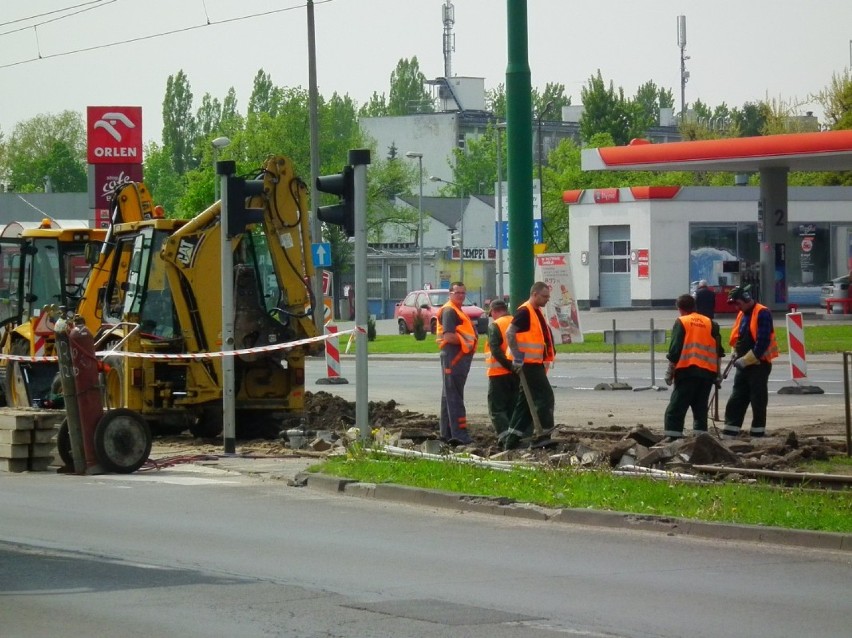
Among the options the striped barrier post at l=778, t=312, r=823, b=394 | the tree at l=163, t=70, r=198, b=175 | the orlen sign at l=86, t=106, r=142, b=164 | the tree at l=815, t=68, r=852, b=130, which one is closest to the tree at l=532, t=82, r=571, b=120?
the tree at l=163, t=70, r=198, b=175

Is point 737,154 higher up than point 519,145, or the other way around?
point 737,154

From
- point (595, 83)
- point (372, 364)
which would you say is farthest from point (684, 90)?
point (372, 364)

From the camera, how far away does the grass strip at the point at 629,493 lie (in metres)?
10.9

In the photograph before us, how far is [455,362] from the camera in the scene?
16641 millimetres

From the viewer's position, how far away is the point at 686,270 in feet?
196

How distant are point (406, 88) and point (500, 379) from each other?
130 metres

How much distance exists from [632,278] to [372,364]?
24465mm

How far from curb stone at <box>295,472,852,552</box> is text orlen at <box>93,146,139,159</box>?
30043 millimetres

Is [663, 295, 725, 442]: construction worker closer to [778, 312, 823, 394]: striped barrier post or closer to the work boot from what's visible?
the work boot

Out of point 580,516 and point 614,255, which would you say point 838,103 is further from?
point 580,516

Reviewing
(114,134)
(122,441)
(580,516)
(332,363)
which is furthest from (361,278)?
(114,134)

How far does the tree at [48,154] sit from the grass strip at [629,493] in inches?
4401

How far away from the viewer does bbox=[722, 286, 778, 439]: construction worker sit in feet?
55.4

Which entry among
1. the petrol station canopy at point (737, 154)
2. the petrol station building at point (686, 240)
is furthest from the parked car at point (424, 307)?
the petrol station canopy at point (737, 154)
